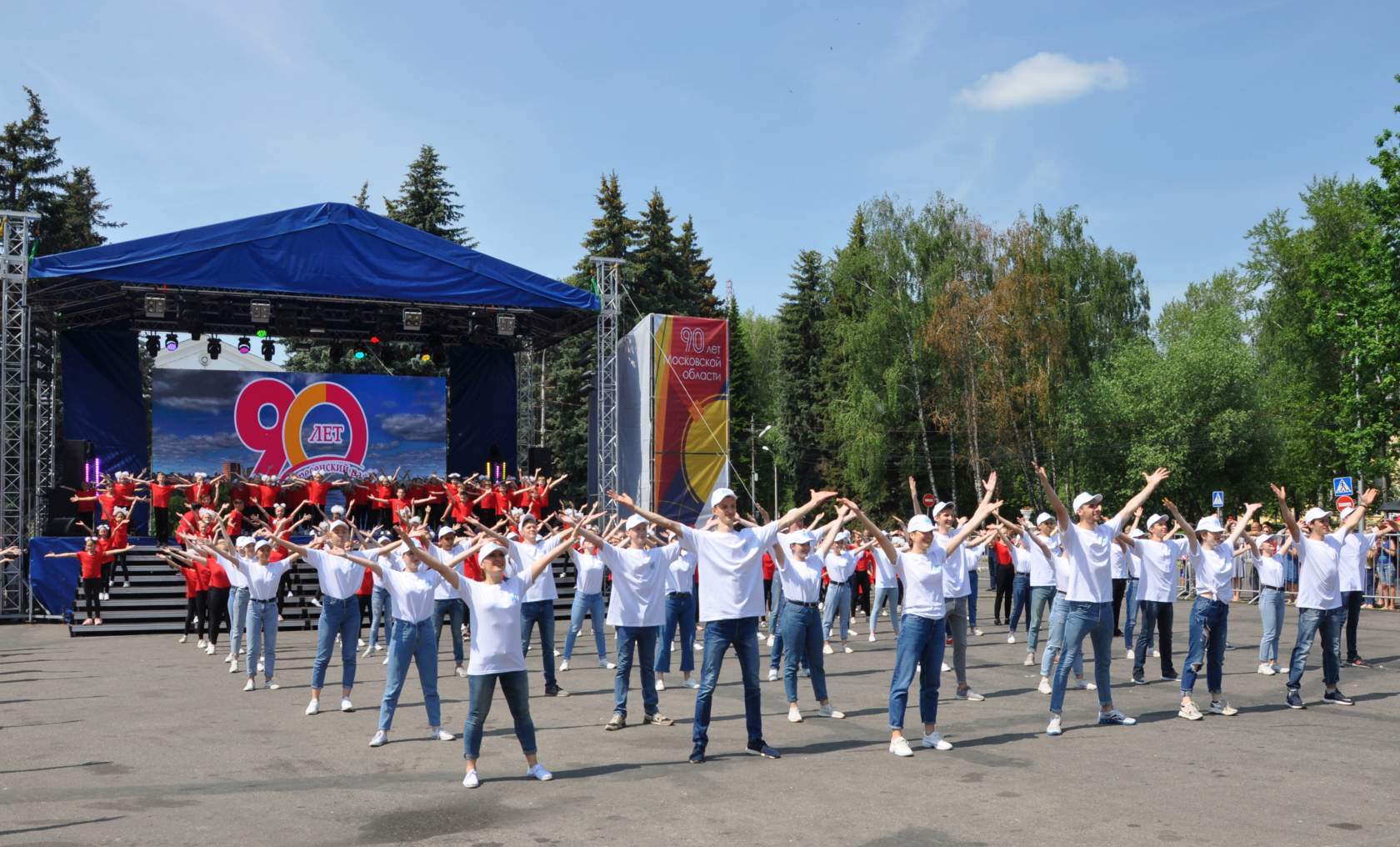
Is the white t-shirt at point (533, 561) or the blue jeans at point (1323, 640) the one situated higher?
the white t-shirt at point (533, 561)

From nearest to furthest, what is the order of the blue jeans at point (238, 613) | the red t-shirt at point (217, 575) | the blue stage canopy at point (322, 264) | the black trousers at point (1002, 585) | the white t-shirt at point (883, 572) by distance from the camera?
the blue jeans at point (238, 613)
the white t-shirt at point (883, 572)
the red t-shirt at point (217, 575)
the black trousers at point (1002, 585)
the blue stage canopy at point (322, 264)

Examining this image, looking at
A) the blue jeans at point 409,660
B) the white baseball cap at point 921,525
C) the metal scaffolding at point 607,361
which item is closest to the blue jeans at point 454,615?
the blue jeans at point 409,660

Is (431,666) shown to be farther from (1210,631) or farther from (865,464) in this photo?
(865,464)

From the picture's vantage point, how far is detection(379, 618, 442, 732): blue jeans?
10.1 metres

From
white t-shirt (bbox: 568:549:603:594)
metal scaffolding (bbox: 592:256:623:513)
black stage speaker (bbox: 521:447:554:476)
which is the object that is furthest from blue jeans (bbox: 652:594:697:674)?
black stage speaker (bbox: 521:447:554:476)

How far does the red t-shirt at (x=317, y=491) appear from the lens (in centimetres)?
2748

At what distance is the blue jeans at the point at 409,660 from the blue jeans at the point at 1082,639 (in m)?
5.58

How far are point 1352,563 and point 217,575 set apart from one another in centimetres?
1595

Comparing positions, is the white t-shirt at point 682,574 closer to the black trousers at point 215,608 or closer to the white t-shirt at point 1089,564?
the white t-shirt at point 1089,564

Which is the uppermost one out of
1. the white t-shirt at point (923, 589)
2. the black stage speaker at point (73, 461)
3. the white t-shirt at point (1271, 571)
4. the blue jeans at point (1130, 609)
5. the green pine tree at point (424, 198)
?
the green pine tree at point (424, 198)

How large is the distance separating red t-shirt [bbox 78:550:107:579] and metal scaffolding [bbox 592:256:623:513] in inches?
415

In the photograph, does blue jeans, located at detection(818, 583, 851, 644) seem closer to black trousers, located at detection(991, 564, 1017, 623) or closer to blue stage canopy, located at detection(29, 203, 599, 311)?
black trousers, located at detection(991, 564, 1017, 623)

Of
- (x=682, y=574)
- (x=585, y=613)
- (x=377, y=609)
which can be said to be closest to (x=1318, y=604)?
(x=682, y=574)

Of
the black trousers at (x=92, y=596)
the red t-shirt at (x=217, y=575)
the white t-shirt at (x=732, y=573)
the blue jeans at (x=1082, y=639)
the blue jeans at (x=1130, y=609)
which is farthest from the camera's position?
the black trousers at (x=92, y=596)
